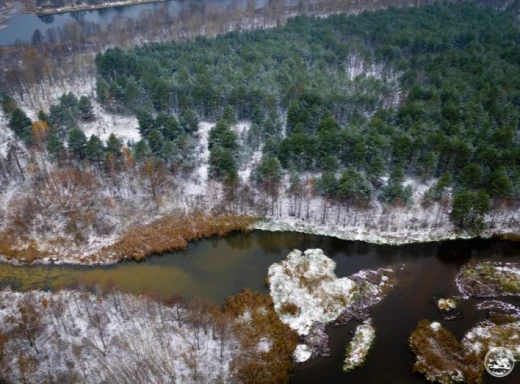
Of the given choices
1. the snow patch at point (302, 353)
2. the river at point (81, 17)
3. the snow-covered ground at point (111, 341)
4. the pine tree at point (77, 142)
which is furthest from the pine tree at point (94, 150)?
the river at point (81, 17)

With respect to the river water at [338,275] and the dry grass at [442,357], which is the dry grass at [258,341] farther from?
the dry grass at [442,357]

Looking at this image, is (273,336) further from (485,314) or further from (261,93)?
(261,93)

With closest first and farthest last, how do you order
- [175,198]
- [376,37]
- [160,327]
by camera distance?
[160,327]
[175,198]
[376,37]

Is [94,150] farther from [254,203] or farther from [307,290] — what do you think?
[307,290]

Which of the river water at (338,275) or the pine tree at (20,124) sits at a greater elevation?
the pine tree at (20,124)

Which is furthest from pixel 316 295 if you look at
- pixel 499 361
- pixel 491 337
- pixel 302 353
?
pixel 499 361

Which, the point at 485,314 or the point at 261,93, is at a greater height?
the point at 261,93

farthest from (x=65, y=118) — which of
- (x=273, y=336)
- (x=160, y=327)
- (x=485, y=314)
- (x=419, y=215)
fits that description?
(x=485, y=314)
